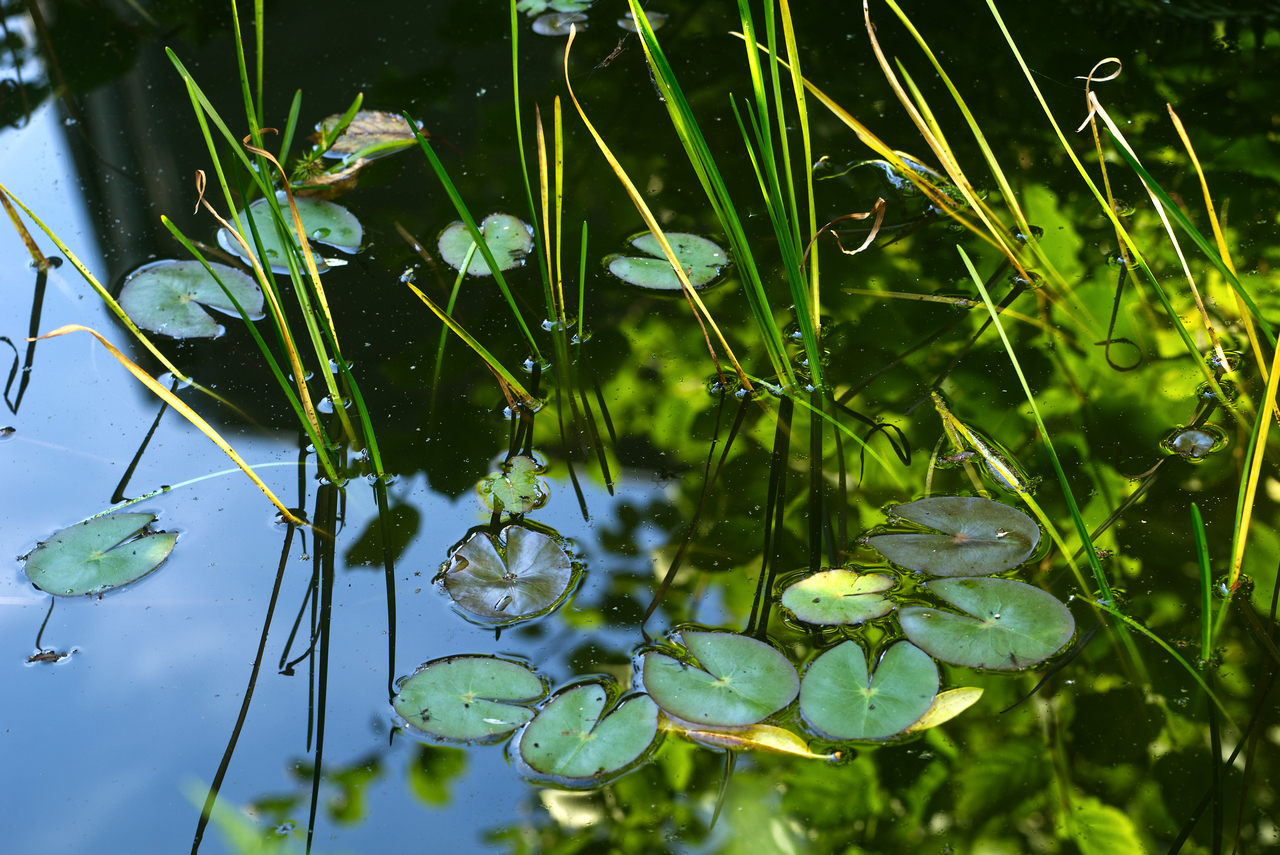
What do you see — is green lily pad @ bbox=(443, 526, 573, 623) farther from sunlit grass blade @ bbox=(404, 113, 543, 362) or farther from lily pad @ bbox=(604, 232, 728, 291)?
lily pad @ bbox=(604, 232, 728, 291)

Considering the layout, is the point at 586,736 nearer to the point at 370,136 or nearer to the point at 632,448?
the point at 632,448

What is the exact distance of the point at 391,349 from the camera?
1307 millimetres

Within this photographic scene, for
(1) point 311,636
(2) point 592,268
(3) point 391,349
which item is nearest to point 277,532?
(1) point 311,636

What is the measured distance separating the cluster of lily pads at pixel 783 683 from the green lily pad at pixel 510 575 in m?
0.01

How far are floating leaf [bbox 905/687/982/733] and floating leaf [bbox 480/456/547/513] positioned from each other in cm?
52

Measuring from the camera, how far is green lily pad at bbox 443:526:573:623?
101 cm

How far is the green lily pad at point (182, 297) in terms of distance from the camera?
1335 mm

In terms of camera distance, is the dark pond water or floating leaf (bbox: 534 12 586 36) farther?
floating leaf (bbox: 534 12 586 36)

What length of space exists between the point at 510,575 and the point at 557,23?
1.37 meters

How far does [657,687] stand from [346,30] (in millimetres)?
1612

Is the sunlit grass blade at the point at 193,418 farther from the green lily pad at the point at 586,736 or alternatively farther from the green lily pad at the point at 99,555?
the green lily pad at the point at 586,736

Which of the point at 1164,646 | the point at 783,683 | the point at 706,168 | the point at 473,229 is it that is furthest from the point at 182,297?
the point at 1164,646

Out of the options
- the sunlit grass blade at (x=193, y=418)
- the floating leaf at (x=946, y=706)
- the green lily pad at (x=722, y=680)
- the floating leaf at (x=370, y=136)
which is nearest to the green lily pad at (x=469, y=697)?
the green lily pad at (x=722, y=680)

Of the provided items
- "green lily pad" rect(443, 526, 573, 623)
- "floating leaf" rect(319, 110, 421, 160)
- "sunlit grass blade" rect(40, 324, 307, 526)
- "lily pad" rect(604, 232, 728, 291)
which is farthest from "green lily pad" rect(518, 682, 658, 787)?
"floating leaf" rect(319, 110, 421, 160)
